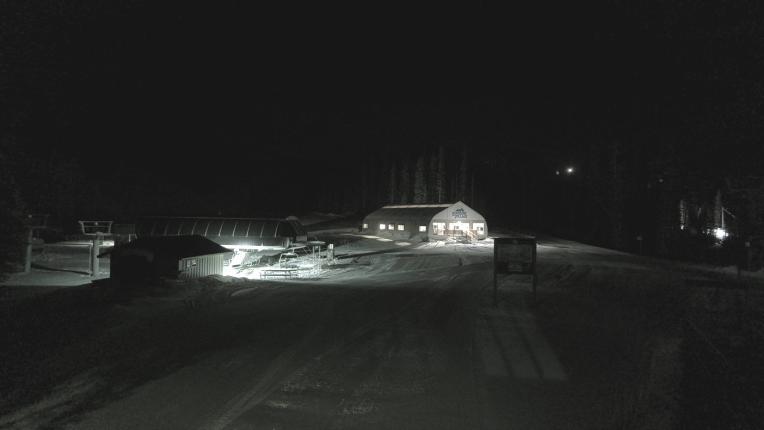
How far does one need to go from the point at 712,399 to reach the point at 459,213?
144ft

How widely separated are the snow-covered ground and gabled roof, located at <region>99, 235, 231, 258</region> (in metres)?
3.49

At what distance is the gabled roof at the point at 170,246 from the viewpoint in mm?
23516

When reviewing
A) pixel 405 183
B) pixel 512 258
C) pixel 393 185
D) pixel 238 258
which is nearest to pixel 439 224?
pixel 238 258

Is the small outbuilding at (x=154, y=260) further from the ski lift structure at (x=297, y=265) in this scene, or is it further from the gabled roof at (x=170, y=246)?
the ski lift structure at (x=297, y=265)

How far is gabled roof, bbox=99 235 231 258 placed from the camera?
23.5 m

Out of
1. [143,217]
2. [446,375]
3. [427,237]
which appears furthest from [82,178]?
[446,375]

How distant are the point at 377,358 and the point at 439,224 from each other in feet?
136

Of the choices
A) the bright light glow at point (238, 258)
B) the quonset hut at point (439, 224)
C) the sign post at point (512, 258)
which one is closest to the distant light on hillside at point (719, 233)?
the quonset hut at point (439, 224)

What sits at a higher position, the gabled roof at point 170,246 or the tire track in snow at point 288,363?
the gabled roof at point 170,246

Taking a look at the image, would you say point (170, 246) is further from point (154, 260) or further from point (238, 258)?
point (238, 258)

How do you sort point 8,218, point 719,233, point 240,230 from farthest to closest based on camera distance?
point 719,233 → point 240,230 → point 8,218

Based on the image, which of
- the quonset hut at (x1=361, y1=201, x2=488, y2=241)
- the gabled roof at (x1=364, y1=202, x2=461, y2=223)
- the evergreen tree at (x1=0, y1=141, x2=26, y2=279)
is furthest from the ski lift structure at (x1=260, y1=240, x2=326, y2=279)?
the gabled roof at (x1=364, y1=202, x2=461, y2=223)

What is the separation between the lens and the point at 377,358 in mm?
10805

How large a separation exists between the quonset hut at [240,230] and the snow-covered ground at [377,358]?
20.8m
